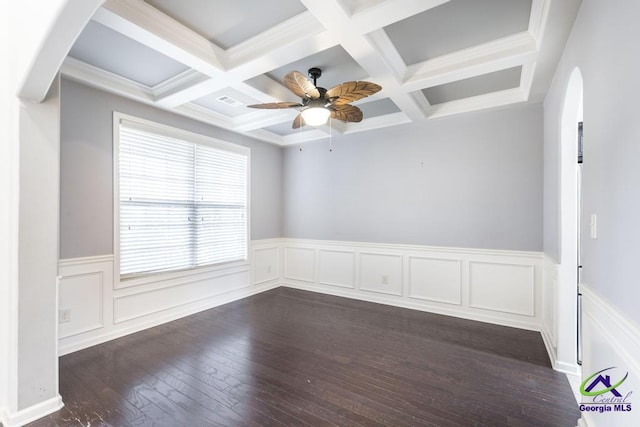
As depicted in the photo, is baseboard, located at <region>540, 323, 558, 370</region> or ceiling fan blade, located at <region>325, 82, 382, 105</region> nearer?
ceiling fan blade, located at <region>325, 82, 382, 105</region>

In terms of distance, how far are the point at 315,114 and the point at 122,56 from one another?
1.83m

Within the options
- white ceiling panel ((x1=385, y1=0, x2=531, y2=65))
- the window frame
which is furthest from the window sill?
white ceiling panel ((x1=385, y1=0, x2=531, y2=65))

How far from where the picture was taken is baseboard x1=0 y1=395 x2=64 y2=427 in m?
1.86

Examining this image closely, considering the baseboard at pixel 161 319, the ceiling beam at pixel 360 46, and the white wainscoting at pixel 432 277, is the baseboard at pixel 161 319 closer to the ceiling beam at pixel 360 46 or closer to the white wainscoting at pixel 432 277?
the white wainscoting at pixel 432 277

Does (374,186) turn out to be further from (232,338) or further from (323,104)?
(232,338)

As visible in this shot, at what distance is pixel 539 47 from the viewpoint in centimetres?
221

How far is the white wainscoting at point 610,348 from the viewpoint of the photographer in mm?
1115

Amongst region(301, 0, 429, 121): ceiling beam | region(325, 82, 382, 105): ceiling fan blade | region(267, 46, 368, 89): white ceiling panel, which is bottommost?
region(325, 82, 382, 105): ceiling fan blade

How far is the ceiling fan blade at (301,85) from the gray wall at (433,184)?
211cm

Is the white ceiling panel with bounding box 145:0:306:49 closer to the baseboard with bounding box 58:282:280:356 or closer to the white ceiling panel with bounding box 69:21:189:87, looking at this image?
the white ceiling panel with bounding box 69:21:189:87

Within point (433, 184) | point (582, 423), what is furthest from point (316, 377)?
point (433, 184)

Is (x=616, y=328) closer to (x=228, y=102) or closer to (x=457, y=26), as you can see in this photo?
(x=457, y=26)

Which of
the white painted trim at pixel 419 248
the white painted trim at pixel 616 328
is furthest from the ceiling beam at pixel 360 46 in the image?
the white painted trim at pixel 616 328

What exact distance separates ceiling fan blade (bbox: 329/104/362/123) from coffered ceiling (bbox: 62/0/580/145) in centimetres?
34
